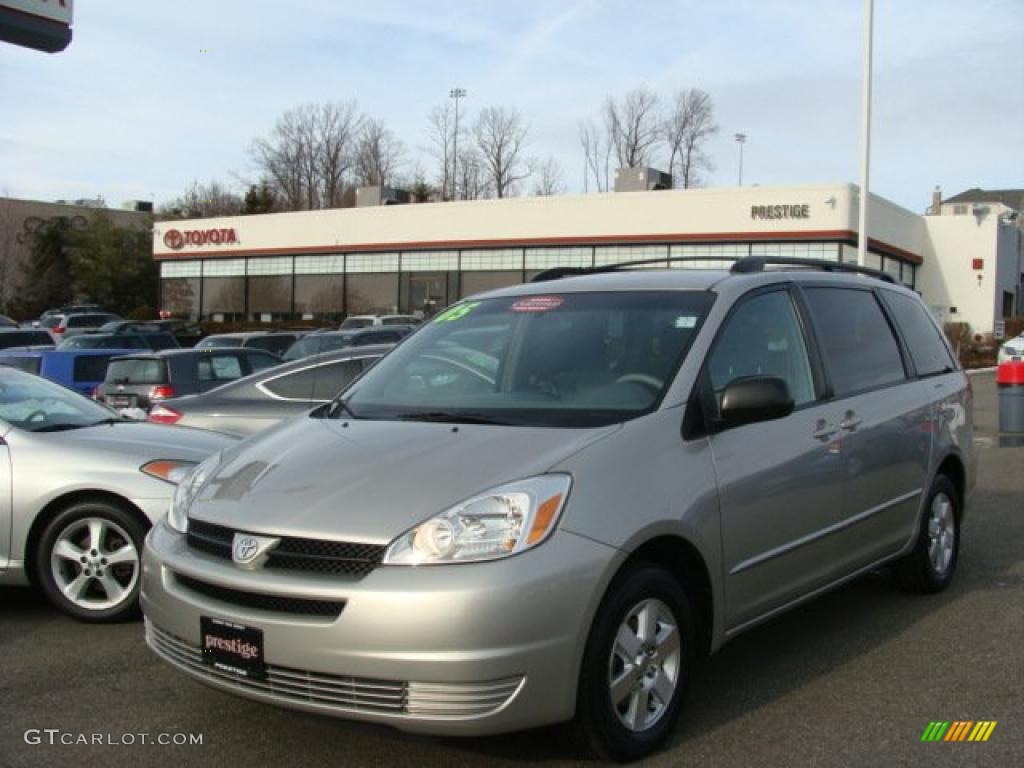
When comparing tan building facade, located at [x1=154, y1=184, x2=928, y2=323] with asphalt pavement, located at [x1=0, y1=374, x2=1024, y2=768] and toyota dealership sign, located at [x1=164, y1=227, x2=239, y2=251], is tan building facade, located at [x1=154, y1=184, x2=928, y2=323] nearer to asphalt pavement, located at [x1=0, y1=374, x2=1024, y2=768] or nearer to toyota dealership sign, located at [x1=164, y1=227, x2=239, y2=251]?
toyota dealership sign, located at [x1=164, y1=227, x2=239, y2=251]

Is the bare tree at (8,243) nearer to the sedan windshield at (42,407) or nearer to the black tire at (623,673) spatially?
the sedan windshield at (42,407)

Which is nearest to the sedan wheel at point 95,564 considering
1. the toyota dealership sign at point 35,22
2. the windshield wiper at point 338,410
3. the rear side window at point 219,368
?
the windshield wiper at point 338,410

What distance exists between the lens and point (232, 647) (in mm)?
3678

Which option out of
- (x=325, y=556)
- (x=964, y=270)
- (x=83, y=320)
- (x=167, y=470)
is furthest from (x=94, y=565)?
(x=964, y=270)

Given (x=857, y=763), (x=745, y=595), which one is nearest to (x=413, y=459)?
(x=745, y=595)

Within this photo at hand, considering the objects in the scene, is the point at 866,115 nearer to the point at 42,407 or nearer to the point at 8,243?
the point at 42,407

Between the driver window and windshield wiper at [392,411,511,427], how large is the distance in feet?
3.19

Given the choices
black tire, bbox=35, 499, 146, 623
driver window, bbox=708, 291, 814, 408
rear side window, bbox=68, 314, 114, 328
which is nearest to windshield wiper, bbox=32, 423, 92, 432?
black tire, bbox=35, 499, 146, 623

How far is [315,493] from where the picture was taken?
150 inches

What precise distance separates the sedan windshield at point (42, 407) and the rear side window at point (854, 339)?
429 cm

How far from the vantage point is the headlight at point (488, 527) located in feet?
11.6

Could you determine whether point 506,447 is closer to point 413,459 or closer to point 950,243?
point 413,459

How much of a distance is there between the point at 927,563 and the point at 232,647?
4.20 m

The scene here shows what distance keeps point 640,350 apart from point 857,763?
5.92ft
